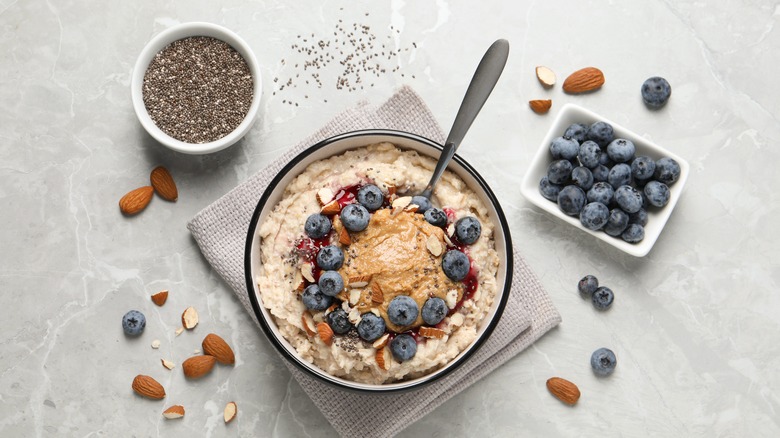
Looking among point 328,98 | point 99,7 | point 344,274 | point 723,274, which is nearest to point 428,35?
point 328,98

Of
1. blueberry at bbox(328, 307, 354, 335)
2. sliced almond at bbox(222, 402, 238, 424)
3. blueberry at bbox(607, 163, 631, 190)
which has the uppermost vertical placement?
blueberry at bbox(607, 163, 631, 190)

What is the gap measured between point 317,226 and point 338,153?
41 cm

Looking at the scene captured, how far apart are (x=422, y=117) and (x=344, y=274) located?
0.96 m

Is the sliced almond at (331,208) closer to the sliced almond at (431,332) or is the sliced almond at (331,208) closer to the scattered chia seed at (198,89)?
the sliced almond at (431,332)


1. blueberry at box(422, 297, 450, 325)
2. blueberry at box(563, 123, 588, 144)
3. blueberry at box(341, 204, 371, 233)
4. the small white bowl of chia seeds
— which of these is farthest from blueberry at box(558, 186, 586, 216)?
the small white bowl of chia seeds

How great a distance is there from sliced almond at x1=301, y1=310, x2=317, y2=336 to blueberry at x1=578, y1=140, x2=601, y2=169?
150 cm

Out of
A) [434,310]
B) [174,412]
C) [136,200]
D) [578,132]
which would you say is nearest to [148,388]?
[174,412]

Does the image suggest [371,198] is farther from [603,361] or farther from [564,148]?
[603,361]

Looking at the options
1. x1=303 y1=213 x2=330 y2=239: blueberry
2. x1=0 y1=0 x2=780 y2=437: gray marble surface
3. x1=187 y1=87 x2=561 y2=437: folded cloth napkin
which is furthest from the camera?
x1=0 y1=0 x2=780 y2=437: gray marble surface

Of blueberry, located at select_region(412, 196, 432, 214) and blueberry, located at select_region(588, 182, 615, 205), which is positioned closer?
blueberry, located at select_region(412, 196, 432, 214)

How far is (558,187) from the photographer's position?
330cm

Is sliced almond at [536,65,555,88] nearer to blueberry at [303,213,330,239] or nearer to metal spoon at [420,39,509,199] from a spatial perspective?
metal spoon at [420,39,509,199]

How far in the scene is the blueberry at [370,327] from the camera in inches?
103

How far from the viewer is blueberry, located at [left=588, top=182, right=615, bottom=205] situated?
10.6 feet
